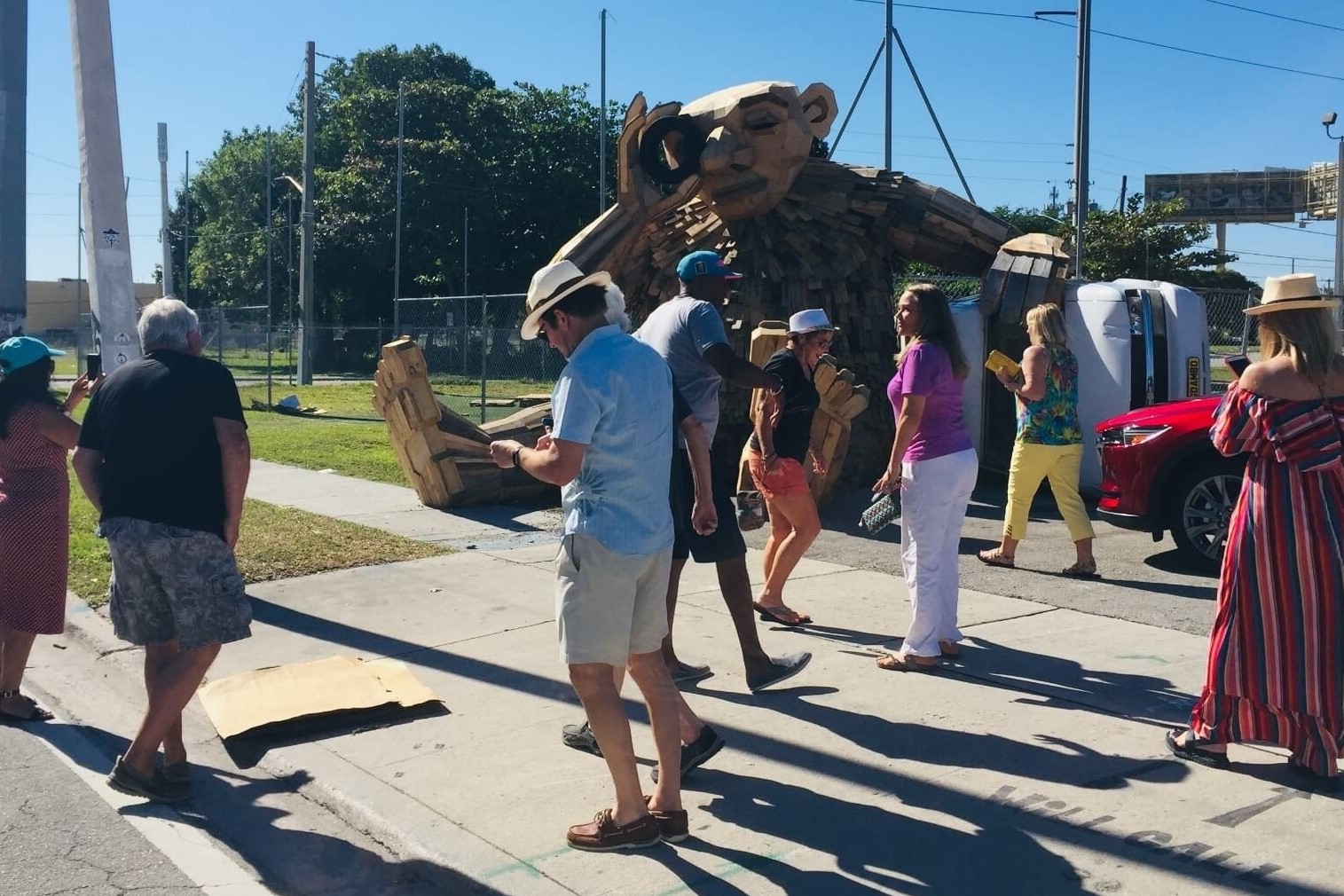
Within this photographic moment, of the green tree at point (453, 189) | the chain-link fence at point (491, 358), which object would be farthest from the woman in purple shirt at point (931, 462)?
the green tree at point (453, 189)

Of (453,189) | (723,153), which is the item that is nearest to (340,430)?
(723,153)

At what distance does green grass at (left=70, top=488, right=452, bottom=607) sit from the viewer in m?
8.26

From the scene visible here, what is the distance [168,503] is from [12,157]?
7347mm

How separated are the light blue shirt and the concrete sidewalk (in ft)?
3.45

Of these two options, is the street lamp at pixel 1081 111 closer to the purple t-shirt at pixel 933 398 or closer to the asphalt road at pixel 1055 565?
the asphalt road at pixel 1055 565

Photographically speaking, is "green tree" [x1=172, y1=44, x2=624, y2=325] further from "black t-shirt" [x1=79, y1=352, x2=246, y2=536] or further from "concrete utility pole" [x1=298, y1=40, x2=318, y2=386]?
"black t-shirt" [x1=79, y1=352, x2=246, y2=536]

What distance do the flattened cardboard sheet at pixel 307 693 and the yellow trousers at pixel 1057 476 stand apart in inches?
159

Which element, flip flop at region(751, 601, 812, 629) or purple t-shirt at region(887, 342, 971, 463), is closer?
purple t-shirt at region(887, 342, 971, 463)

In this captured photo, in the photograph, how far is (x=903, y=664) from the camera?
572 centimetres

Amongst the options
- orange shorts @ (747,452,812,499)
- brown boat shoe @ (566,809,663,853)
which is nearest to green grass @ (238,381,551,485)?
orange shorts @ (747,452,812,499)

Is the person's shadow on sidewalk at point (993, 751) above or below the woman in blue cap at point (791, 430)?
below

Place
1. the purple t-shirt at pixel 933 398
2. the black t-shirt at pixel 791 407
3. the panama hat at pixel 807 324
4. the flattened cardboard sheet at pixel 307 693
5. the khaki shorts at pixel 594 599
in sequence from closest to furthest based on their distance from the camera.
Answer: the khaki shorts at pixel 594 599, the flattened cardboard sheet at pixel 307 693, the purple t-shirt at pixel 933 398, the panama hat at pixel 807 324, the black t-shirt at pixel 791 407

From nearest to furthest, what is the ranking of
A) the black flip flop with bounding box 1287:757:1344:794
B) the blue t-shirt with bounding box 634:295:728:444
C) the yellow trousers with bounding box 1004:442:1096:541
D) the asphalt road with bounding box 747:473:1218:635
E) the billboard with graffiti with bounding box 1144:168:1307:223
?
the black flip flop with bounding box 1287:757:1344:794, the blue t-shirt with bounding box 634:295:728:444, the asphalt road with bounding box 747:473:1218:635, the yellow trousers with bounding box 1004:442:1096:541, the billboard with graffiti with bounding box 1144:168:1307:223

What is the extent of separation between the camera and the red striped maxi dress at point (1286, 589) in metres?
4.18
